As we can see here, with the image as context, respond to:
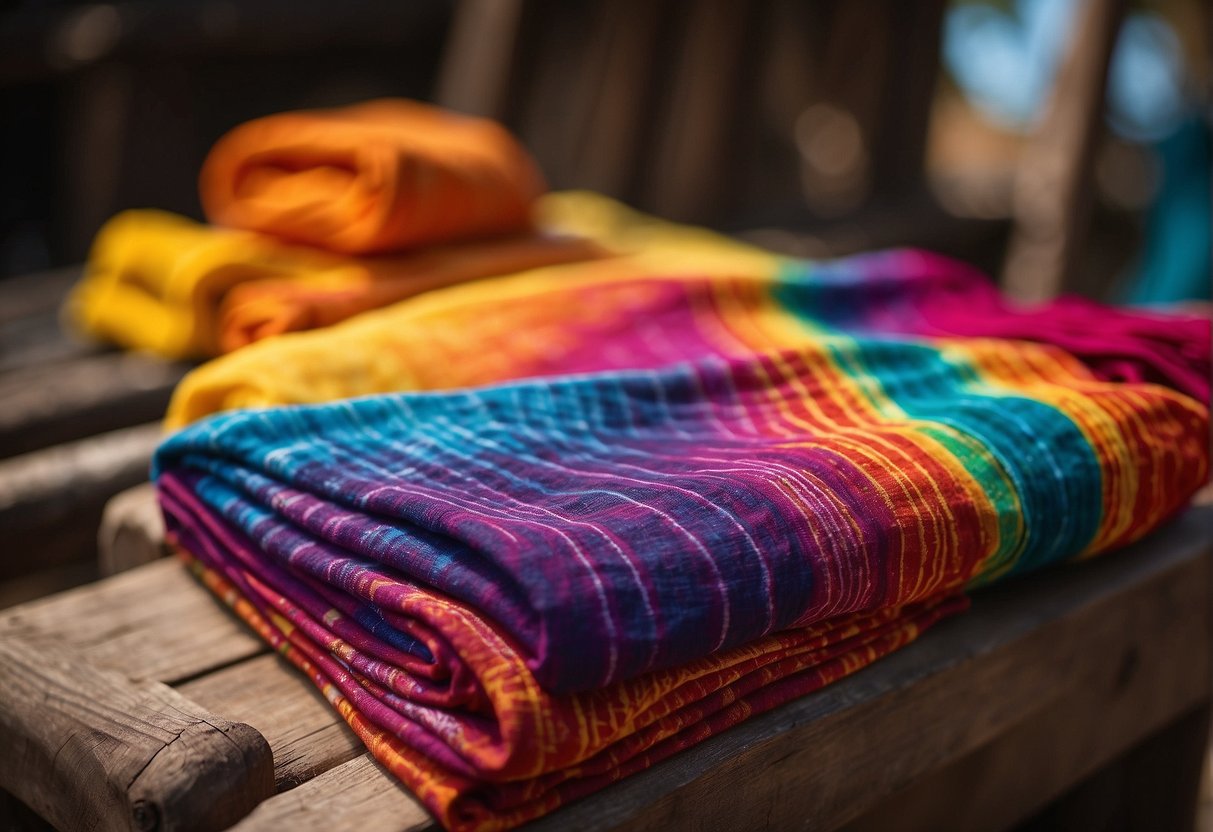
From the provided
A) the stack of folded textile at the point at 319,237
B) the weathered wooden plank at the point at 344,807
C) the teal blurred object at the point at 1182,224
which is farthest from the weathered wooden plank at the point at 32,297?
the teal blurred object at the point at 1182,224

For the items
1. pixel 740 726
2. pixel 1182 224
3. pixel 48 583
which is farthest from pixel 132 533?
pixel 1182 224

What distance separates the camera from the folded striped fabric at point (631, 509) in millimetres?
611

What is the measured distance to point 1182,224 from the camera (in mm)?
2334

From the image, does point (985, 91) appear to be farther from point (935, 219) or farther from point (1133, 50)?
point (935, 219)

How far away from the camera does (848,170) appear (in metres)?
4.24

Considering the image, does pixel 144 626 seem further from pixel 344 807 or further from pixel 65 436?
Result: pixel 65 436

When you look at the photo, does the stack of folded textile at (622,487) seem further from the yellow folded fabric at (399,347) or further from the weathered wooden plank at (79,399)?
the weathered wooden plank at (79,399)

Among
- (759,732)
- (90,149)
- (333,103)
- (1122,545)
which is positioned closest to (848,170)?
(333,103)

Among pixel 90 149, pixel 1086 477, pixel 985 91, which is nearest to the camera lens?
pixel 1086 477

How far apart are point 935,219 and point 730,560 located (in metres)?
2.13

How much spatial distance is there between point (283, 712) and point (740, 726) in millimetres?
319

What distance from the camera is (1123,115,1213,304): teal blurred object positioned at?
7.54 ft

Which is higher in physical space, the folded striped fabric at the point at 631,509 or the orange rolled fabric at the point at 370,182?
the orange rolled fabric at the point at 370,182

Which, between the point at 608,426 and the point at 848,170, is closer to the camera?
the point at 608,426
